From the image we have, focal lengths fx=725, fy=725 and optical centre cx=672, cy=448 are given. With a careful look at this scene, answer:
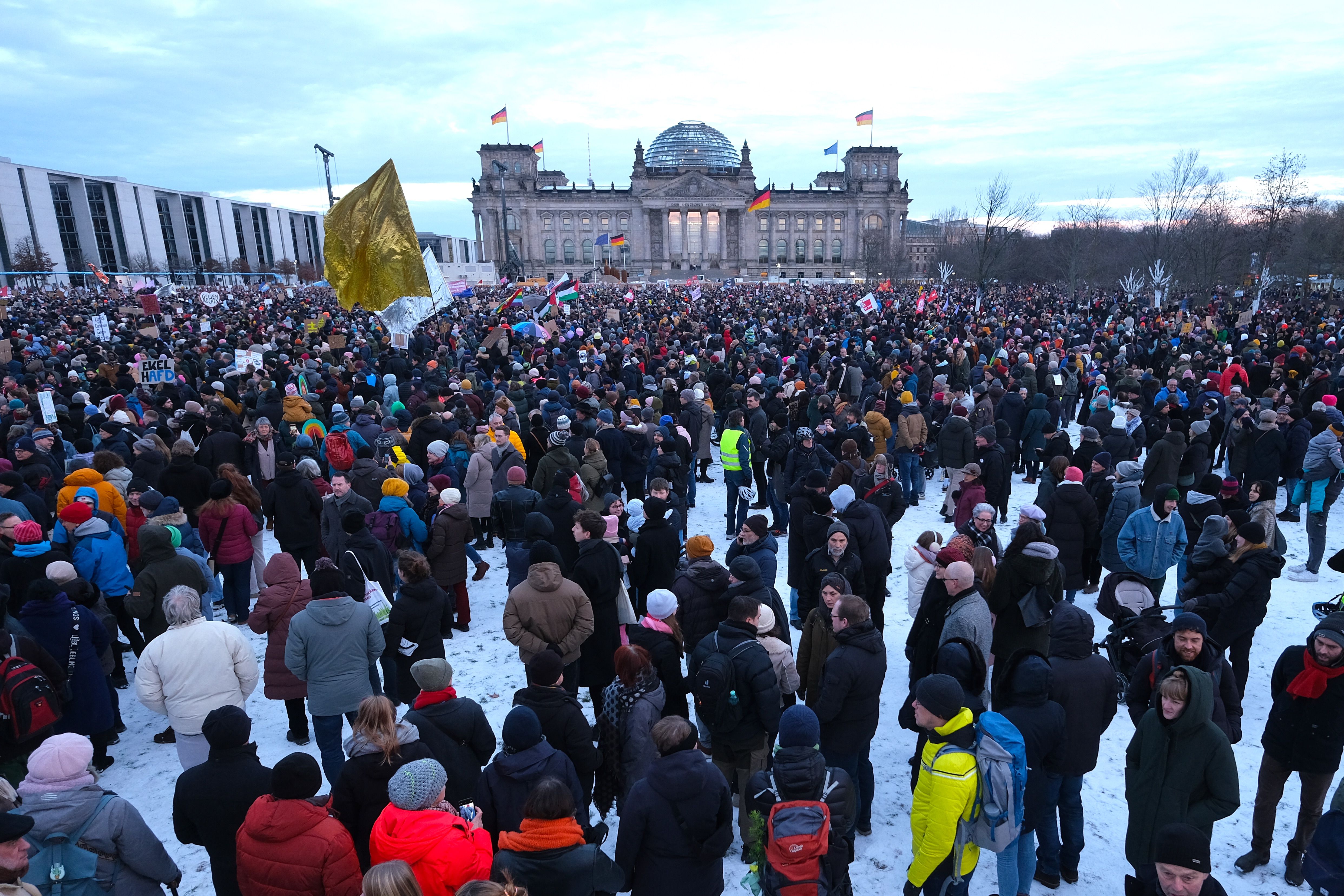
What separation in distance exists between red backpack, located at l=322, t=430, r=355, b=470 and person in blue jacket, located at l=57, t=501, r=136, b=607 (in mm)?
2550

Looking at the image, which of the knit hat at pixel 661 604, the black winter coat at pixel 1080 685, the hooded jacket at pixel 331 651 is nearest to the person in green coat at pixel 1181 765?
the black winter coat at pixel 1080 685

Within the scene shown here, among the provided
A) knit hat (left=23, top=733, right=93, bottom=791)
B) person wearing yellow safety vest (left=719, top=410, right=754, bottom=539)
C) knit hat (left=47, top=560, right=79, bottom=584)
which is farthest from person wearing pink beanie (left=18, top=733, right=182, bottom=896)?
person wearing yellow safety vest (left=719, top=410, right=754, bottom=539)

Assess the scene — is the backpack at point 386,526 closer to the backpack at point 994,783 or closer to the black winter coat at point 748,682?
the black winter coat at point 748,682

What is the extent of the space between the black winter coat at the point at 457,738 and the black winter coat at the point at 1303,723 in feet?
14.1

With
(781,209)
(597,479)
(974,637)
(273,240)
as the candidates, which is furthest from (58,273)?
(974,637)

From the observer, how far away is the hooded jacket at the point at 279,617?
5.19 meters

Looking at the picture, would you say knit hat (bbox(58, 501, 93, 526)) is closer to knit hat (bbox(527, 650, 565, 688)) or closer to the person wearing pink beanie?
the person wearing pink beanie

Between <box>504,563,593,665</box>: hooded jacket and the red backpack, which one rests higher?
the red backpack

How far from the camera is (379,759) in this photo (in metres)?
3.35

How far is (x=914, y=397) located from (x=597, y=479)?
742 cm

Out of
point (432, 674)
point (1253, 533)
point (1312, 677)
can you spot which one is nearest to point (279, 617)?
point (432, 674)

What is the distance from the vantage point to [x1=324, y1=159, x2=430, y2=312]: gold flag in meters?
10.5

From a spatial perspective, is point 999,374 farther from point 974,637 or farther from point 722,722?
point 722,722

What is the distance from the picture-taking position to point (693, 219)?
101625 millimetres
